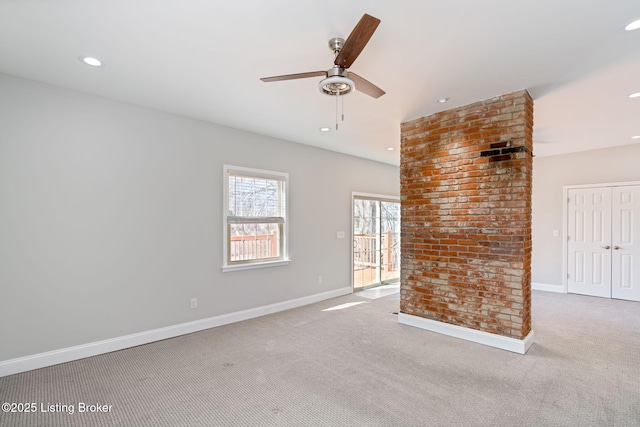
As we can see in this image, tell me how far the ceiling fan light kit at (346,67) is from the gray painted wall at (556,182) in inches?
211

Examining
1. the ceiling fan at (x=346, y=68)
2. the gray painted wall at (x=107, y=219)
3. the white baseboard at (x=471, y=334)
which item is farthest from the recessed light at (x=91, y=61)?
the white baseboard at (x=471, y=334)

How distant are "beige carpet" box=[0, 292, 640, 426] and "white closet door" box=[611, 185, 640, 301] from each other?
189cm

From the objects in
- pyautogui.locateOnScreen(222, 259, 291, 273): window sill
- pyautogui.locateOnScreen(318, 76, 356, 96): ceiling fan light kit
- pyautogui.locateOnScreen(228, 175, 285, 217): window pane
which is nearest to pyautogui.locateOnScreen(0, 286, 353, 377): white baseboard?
pyautogui.locateOnScreen(222, 259, 291, 273): window sill

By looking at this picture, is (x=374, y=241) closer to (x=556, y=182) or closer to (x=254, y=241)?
(x=254, y=241)

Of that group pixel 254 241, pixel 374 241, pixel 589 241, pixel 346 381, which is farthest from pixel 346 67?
pixel 589 241

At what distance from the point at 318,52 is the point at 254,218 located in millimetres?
2631

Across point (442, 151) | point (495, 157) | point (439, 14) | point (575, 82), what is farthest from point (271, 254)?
point (575, 82)

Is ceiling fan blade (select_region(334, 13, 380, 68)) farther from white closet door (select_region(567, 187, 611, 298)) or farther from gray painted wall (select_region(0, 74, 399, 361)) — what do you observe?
white closet door (select_region(567, 187, 611, 298))

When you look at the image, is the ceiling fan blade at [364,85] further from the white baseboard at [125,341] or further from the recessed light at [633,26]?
the white baseboard at [125,341]

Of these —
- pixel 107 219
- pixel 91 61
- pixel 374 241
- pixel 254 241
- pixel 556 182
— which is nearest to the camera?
pixel 91 61

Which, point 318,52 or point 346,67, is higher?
point 318,52

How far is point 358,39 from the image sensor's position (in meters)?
1.76

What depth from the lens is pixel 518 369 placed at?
2.79m

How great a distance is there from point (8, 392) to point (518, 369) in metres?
4.34
